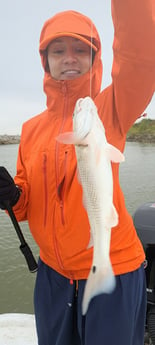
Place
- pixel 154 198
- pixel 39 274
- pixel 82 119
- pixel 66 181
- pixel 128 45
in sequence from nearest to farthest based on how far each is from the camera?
pixel 82 119
pixel 128 45
pixel 66 181
pixel 39 274
pixel 154 198

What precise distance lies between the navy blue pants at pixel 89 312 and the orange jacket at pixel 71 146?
0.10m

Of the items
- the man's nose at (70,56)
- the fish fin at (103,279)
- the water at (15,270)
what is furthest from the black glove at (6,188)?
the water at (15,270)

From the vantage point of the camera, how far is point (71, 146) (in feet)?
5.73

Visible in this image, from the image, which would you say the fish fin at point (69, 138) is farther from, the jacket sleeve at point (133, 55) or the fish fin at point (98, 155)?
the jacket sleeve at point (133, 55)

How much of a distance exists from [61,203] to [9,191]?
0.37 m

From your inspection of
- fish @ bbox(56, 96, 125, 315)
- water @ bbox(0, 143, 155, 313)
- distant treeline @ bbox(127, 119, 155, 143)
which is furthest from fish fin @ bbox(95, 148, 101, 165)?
distant treeline @ bbox(127, 119, 155, 143)

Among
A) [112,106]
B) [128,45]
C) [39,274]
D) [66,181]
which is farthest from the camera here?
[39,274]

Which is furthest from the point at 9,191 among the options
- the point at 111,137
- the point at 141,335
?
the point at 141,335

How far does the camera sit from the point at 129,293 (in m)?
1.71

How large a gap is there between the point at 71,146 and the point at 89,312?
3.09 ft

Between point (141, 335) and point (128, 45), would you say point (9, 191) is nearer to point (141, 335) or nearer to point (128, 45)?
point (128, 45)

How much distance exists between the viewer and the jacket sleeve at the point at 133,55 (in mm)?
1338

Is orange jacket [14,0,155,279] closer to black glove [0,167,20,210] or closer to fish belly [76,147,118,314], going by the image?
black glove [0,167,20,210]

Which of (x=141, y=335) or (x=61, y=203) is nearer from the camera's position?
(x=61, y=203)
